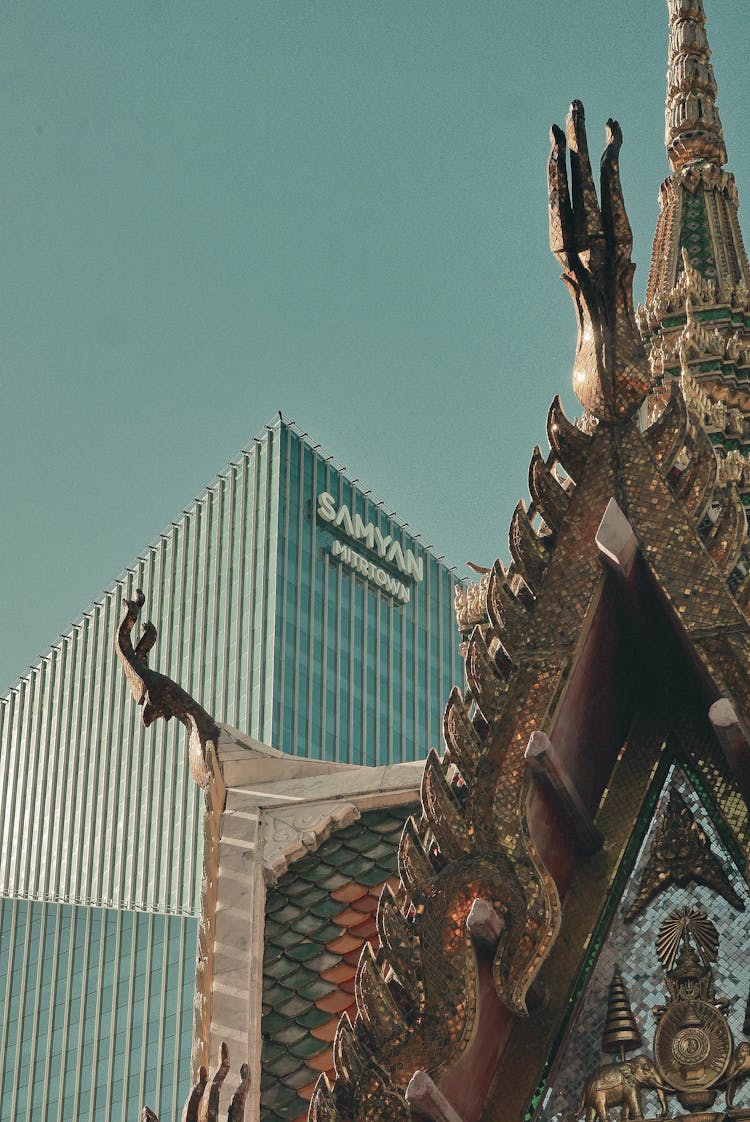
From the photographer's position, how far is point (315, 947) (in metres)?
13.4

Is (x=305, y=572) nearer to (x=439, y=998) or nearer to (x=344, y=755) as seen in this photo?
(x=344, y=755)

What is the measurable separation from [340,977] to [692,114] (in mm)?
12025

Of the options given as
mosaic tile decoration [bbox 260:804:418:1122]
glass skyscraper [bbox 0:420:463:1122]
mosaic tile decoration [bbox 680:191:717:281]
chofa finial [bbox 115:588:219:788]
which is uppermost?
glass skyscraper [bbox 0:420:463:1122]

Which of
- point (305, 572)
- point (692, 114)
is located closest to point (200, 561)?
point (305, 572)

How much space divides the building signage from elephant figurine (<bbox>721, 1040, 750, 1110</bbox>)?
10075cm

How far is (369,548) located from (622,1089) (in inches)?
4042

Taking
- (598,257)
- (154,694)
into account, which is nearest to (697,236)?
(598,257)

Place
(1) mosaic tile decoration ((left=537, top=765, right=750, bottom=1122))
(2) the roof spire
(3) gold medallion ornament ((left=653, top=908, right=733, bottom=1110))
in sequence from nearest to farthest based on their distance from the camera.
→ (3) gold medallion ornament ((left=653, top=908, right=733, bottom=1110)), (1) mosaic tile decoration ((left=537, top=765, right=750, bottom=1122)), (2) the roof spire

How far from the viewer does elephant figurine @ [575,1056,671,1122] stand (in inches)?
410

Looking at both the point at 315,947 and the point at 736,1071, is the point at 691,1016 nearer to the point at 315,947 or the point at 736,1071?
the point at 736,1071

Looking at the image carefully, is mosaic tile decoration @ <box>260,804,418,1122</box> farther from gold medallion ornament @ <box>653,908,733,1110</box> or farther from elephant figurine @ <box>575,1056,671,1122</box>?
gold medallion ornament @ <box>653,908,733,1110</box>

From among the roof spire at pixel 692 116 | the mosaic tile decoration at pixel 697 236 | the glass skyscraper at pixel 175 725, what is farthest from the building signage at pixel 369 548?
the mosaic tile decoration at pixel 697 236

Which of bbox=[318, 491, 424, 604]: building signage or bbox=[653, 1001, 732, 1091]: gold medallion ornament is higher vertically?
bbox=[318, 491, 424, 604]: building signage

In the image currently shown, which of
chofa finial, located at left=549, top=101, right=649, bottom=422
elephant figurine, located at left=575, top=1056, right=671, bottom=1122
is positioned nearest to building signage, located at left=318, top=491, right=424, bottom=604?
chofa finial, located at left=549, top=101, right=649, bottom=422
